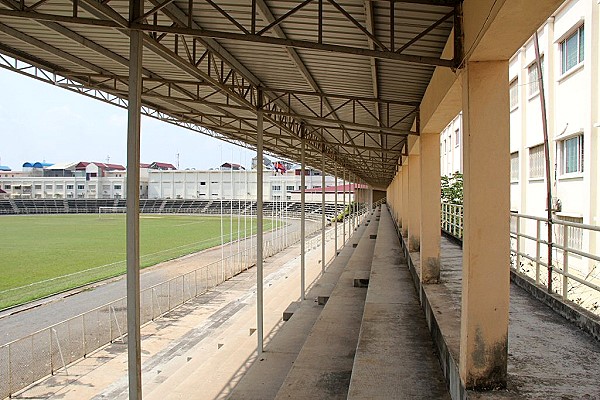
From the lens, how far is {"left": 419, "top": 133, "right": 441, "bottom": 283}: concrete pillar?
31.0ft

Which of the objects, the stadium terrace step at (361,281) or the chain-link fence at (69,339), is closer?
the chain-link fence at (69,339)

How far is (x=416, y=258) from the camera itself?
12547mm

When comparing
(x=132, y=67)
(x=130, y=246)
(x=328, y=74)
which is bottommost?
(x=130, y=246)

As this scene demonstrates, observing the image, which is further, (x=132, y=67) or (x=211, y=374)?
(x=211, y=374)

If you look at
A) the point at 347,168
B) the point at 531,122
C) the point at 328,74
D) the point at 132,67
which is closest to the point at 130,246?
the point at 132,67

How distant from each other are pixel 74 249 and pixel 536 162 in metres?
39.0

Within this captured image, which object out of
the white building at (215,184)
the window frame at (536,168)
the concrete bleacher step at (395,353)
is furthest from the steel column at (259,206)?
the white building at (215,184)

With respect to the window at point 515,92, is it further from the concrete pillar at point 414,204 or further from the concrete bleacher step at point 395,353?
the concrete bleacher step at point 395,353

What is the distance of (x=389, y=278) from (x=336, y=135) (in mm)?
10084

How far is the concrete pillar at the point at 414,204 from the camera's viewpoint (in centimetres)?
1420

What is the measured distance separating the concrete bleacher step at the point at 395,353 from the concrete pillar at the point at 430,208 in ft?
2.25

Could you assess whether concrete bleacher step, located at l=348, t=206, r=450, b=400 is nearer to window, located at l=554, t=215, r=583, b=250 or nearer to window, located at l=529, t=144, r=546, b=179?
window, located at l=554, t=215, r=583, b=250

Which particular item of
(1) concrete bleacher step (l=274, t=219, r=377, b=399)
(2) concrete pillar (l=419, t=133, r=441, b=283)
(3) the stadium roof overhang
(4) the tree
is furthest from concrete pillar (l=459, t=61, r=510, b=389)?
(4) the tree

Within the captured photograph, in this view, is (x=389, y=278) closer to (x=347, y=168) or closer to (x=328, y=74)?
(x=328, y=74)
